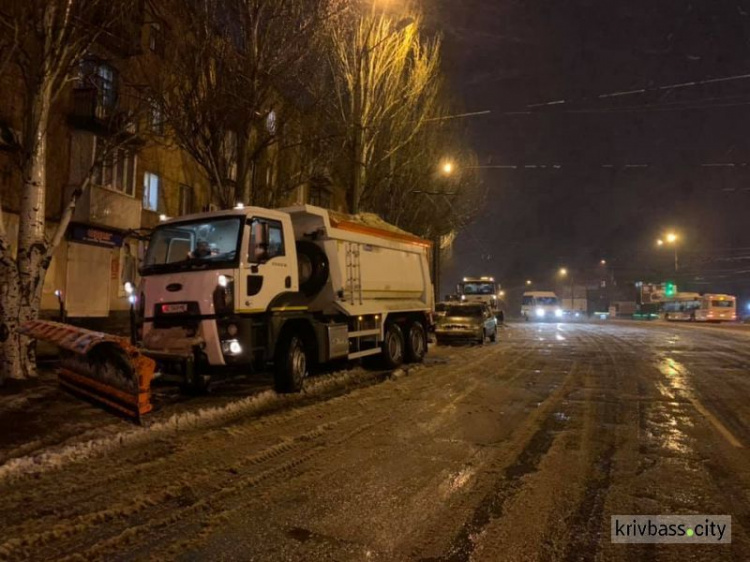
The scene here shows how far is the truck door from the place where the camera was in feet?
27.8

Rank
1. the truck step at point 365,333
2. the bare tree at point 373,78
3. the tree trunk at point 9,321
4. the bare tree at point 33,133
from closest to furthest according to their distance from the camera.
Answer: the bare tree at point 33,133 → the tree trunk at point 9,321 → the truck step at point 365,333 → the bare tree at point 373,78

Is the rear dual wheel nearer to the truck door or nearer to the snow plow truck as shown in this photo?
the snow plow truck

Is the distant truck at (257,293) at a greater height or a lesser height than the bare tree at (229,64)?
lesser

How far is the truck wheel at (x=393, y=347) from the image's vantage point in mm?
12914

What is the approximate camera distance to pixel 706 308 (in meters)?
50.5

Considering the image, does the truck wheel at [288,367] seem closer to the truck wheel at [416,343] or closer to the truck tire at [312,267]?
the truck tire at [312,267]

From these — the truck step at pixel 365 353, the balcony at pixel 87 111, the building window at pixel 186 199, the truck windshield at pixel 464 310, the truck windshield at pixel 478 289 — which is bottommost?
the truck step at pixel 365 353

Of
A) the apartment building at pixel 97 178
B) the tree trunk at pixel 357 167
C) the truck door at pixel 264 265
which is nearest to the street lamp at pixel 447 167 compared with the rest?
the tree trunk at pixel 357 167

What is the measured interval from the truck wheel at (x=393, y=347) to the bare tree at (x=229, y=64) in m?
5.05

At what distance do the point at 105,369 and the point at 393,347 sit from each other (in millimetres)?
7315

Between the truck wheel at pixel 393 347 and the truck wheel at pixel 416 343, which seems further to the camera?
the truck wheel at pixel 416 343

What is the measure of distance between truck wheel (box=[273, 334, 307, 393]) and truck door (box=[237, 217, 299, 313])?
88cm

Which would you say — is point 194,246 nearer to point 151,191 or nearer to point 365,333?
point 365,333

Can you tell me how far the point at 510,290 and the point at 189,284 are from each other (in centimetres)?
11558
